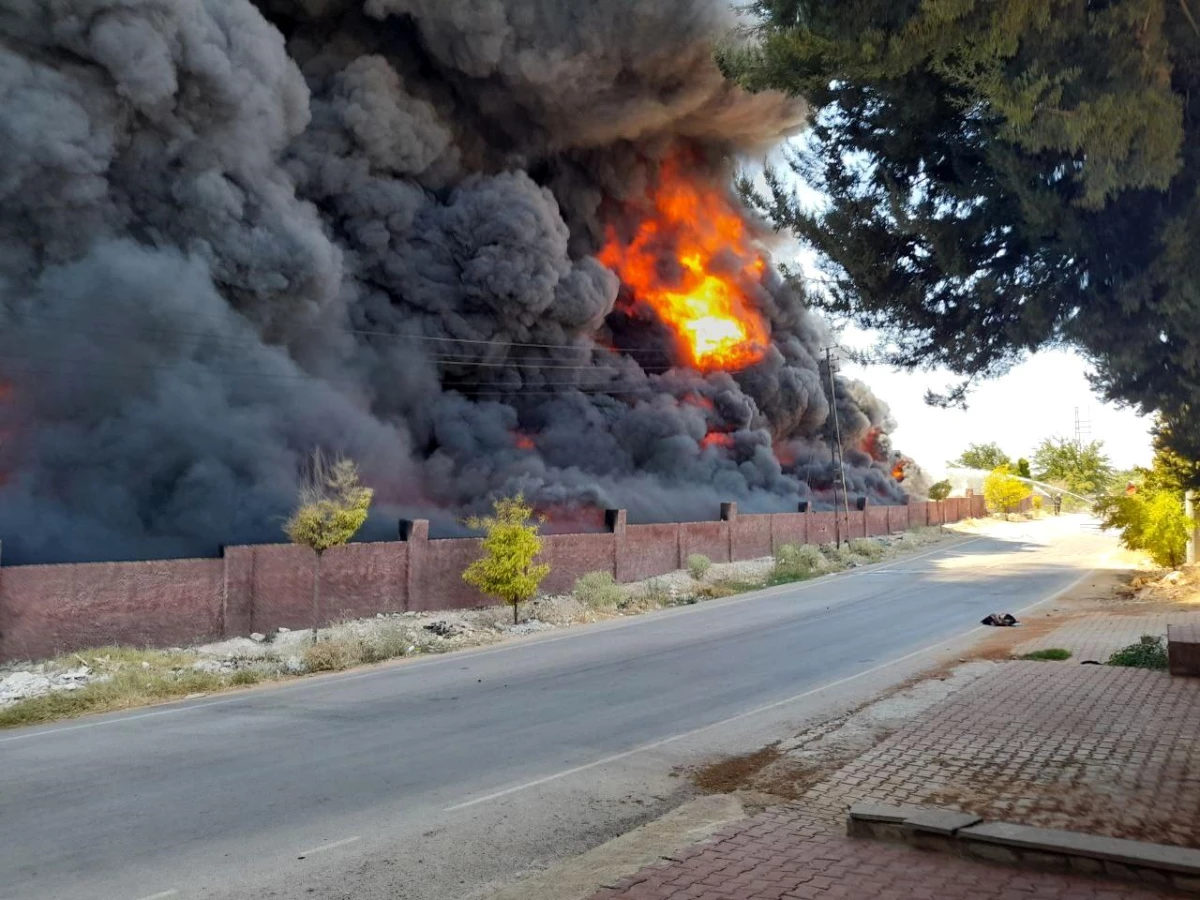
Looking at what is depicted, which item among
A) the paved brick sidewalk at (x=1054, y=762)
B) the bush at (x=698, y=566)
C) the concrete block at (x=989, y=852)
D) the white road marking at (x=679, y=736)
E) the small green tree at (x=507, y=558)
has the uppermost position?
the small green tree at (x=507, y=558)

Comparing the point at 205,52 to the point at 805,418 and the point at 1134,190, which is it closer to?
the point at 1134,190

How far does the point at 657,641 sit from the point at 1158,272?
11577mm

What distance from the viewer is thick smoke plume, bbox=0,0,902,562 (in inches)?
918

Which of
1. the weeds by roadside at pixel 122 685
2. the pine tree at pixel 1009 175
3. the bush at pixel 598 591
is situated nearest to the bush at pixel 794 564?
the bush at pixel 598 591

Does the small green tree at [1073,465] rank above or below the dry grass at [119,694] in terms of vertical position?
above

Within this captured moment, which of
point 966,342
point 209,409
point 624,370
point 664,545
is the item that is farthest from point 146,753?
point 624,370

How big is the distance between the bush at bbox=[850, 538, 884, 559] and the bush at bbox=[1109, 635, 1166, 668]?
23939 mm

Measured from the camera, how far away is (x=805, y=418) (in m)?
49.8

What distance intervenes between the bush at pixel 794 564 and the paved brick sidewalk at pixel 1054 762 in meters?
19.9

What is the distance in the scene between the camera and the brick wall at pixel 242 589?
1387 cm

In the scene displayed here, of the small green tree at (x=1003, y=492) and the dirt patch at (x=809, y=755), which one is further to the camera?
the small green tree at (x=1003, y=492)

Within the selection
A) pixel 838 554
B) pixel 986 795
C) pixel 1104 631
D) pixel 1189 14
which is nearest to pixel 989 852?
pixel 986 795

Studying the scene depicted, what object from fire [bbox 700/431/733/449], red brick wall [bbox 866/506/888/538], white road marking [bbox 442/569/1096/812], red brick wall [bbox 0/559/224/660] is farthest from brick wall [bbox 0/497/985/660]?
red brick wall [bbox 866/506/888/538]

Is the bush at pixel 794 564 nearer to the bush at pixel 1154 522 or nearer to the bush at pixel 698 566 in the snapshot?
the bush at pixel 698 566
